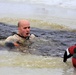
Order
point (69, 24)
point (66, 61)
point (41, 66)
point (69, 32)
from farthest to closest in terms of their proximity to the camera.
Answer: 1. point (69, 24)
2. point (69, 32)
3. point (66, 61)
4. point (41, 66)

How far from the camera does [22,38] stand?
8.03m

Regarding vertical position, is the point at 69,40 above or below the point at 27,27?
below

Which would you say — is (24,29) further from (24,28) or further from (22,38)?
(22,38)

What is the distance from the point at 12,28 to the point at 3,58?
3.98 m

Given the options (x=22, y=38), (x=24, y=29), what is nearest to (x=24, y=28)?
(x=24, y=29)

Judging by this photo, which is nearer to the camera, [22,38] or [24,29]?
[24,29]

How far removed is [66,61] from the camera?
6344mm

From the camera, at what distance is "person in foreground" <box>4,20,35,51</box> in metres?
7.79

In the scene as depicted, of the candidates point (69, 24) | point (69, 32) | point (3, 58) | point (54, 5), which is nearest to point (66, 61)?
point (3, 58)

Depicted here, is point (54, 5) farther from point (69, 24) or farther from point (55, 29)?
point (55, 29)

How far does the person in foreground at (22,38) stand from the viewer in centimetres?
779

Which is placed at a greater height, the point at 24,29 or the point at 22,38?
the point at 24,29

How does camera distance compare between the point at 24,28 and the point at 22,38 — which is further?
the point at 22,38

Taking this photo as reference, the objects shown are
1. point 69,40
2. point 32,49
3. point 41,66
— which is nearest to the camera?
point 41,66
